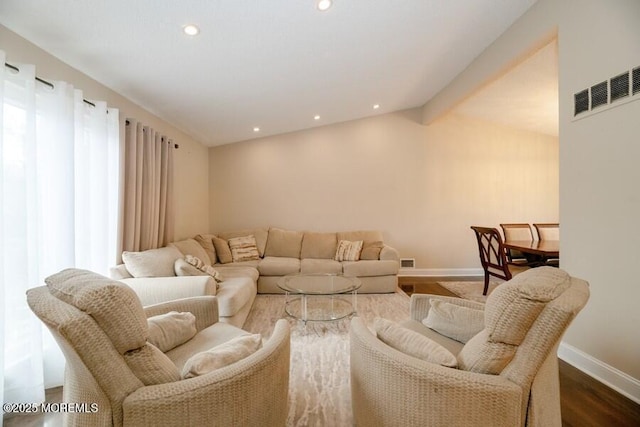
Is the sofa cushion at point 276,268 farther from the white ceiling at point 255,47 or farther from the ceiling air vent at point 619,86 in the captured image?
the ceiling air vent at point 619,86

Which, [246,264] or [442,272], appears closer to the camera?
[246,264]

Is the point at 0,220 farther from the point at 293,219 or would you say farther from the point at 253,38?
the point at 293,219

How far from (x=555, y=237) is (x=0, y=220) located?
20.0ft

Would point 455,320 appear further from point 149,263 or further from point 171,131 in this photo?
point 171,131

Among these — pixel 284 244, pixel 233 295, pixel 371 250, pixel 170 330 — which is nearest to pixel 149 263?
pixel 233 295

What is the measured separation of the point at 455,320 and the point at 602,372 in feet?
4.14

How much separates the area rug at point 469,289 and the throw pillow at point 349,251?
4.69 feet

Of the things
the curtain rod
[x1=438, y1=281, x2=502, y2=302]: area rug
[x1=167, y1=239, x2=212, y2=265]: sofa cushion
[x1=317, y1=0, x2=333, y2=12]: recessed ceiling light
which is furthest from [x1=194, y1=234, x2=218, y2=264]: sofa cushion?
[x1=438, y1=281, x2=502, y2=302]: area rug

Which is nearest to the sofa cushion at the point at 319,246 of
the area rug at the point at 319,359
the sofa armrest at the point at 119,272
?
the area rug at the point at 319,359

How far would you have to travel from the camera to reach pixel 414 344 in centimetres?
121

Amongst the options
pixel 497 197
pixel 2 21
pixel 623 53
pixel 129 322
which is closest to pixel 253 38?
pixel 2 21

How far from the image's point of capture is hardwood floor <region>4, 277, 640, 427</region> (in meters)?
1.53

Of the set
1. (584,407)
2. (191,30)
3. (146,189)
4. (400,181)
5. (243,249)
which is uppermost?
(191,30)

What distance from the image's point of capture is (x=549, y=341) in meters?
0.94
